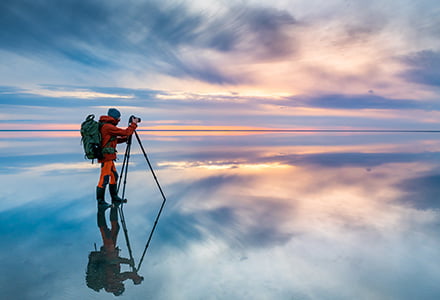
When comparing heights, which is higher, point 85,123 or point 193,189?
point 85,123

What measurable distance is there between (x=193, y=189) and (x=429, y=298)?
300 inches

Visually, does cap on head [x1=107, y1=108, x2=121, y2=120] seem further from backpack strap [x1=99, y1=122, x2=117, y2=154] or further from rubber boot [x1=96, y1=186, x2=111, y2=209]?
rubber boot [x1=96, y1=186, x2=111, y2=209]

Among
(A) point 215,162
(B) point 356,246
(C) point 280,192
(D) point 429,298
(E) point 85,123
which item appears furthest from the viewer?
(A) point 215,162

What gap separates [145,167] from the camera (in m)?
16.1

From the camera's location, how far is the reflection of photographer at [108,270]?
A: 4.72 m

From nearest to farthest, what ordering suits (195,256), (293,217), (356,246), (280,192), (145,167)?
(195,256) < (356,246) < (293,217) < (280,192) < (145,167)

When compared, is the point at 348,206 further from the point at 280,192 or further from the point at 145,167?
the point at 145,167

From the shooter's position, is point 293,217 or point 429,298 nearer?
point 429,298

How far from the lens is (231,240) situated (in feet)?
21.3

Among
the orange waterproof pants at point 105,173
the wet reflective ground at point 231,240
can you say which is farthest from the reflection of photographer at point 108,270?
the orange waterproof pants at point 105,173

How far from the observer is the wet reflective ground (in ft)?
15.4

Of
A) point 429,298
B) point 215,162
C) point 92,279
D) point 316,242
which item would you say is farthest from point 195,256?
point 215,162

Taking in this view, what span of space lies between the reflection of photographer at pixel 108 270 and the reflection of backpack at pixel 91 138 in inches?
98.2

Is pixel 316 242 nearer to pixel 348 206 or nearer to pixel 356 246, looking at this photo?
pixel 356 246
